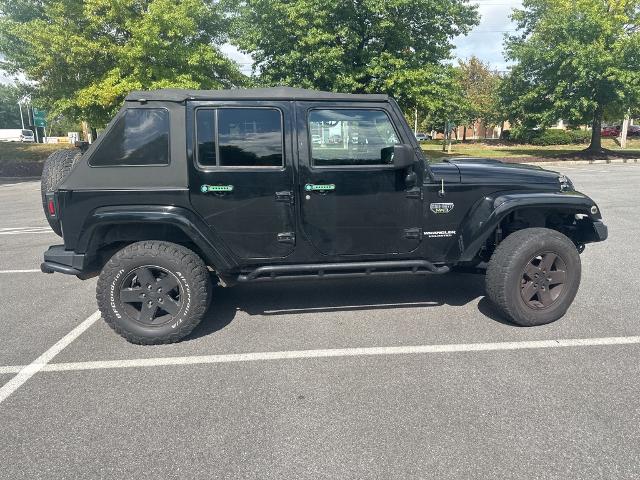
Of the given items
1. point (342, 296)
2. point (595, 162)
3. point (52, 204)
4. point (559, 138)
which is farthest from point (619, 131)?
point (52, 204)

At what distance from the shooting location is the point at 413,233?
387 centimetres

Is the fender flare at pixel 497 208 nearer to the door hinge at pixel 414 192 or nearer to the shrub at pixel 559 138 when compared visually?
the door hinge at pixel 414 192

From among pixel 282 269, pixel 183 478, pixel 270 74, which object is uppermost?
pixel 270 74

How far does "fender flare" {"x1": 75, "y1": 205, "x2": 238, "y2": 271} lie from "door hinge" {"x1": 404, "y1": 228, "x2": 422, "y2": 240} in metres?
1.57

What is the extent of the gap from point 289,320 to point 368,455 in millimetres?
1920

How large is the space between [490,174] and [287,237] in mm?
1893

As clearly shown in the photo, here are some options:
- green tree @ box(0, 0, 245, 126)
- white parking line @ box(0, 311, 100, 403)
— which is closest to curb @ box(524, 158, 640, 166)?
green tree @ box(0, 0, 245, 126)

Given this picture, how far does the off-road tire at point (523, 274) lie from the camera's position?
3.77 metres

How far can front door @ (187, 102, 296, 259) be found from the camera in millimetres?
3594

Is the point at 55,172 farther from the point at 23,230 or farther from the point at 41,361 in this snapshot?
the point at 23,230

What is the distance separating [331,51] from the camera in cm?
1755

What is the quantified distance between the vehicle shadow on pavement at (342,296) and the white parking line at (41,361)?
3.39 feet

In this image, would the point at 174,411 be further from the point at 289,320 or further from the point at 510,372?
the point at 510,372

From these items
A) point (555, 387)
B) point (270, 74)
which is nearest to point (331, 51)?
point (270, 74)
